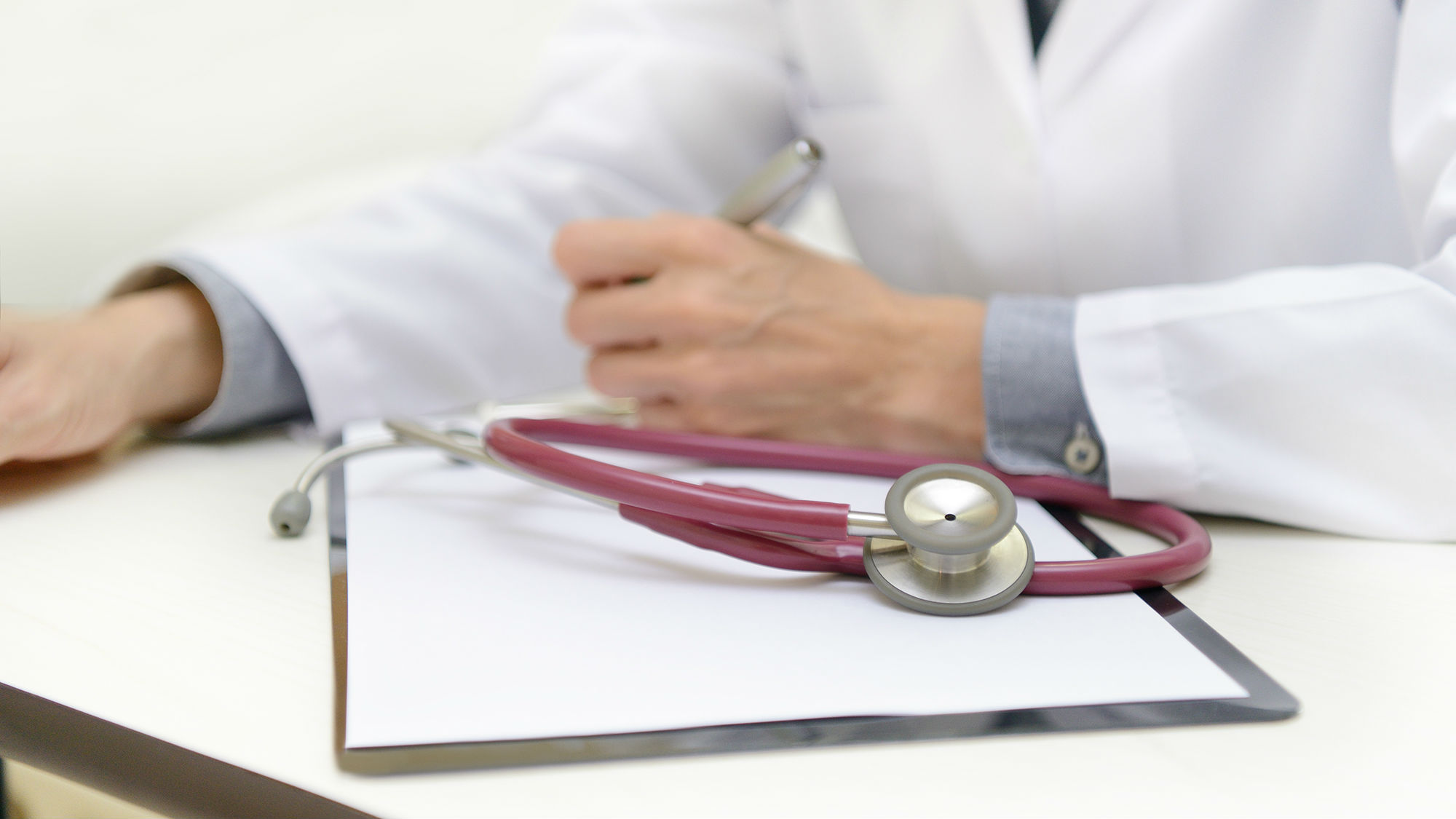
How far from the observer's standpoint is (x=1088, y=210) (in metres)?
0.64

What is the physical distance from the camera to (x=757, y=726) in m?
0.28

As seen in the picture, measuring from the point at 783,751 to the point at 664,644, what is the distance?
7cm

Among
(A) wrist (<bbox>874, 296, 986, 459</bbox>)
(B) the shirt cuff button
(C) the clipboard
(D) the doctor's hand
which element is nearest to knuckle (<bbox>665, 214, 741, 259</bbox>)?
(D) the doctor's hand

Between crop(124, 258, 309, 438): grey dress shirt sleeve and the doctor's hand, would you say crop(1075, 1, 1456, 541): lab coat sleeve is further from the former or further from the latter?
crop(124, 258, 309, 438): grey dress shirt sleeve

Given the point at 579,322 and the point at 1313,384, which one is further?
the point at 579,322

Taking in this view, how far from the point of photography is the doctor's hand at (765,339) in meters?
0.54

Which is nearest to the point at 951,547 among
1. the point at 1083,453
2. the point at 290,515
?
the point at 1083,453

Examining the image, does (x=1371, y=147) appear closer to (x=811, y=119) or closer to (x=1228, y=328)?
(x=1228, y=328)

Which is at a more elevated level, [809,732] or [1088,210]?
[1088,210]

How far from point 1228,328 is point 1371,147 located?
8.3 inches

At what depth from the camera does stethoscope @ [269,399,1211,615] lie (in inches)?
13.5

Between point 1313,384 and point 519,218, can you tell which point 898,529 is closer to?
point 1313,384

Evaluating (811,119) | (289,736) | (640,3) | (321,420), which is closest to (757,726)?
(289,736)

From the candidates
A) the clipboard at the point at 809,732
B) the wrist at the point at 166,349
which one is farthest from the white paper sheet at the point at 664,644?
the wrist at the point at 166,349
